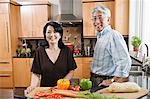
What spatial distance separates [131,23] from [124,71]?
288cm

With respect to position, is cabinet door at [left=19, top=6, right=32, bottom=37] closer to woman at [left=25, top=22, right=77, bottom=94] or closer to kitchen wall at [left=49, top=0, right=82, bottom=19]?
kitchen wall at [left=49, top=0, right=82, bottom=19]

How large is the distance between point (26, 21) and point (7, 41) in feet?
2.32

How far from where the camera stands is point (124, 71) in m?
2.16

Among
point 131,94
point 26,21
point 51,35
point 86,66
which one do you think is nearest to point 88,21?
point 86,66

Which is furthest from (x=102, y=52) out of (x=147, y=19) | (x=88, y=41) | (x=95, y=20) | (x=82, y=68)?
(x=88, y=41)

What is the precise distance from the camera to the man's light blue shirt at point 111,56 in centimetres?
217

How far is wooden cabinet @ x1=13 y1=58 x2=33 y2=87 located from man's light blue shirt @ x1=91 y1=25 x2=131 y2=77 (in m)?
3.17

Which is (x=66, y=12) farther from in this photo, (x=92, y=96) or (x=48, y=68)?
(x=92, y=96)

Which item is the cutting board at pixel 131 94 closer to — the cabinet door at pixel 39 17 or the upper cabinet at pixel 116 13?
the upper cabinet at pixel 116 13

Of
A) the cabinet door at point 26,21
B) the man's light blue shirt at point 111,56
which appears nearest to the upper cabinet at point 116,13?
the cabinet door at point 26,21

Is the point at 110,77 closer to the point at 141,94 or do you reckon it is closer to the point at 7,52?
the point at 141,94

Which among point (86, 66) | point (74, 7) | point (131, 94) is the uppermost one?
point (74, 7)

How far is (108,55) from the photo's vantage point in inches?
89.0

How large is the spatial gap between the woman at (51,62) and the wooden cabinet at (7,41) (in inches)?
117
